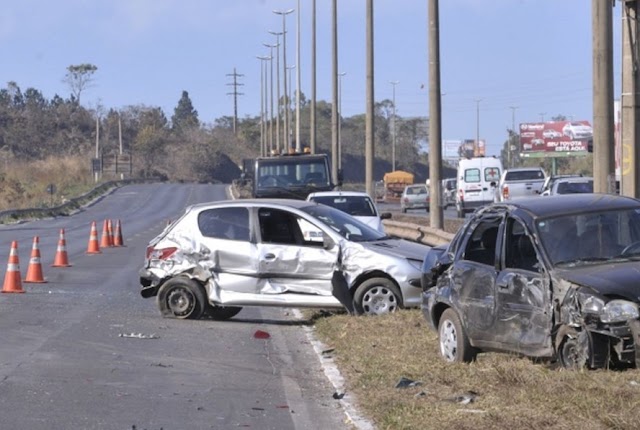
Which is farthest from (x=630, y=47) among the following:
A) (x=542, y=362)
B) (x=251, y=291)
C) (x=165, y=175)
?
(x=165, y=175)

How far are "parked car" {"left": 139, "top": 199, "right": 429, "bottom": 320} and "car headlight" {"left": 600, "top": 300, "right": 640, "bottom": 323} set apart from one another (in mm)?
5702

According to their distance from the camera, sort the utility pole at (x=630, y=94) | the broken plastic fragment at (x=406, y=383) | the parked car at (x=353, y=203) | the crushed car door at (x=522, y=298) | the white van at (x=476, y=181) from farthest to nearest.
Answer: the white van at (x=476, y=181) → the parked car at (x=353, y=203) → the utility pole at (x=630, y=94) → the broken plastic fragment at (x=406, y=383) → the crushed car door at (x=522, y=298)

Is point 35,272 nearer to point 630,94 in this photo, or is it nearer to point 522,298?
point 630,94

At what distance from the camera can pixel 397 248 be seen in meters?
15.2

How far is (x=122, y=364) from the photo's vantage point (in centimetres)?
1148

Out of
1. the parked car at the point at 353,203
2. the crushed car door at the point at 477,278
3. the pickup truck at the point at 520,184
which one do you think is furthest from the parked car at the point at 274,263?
the pickup truck at the point at 520,184

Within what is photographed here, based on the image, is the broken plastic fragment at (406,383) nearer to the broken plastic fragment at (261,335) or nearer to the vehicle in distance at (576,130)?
the broken plastic fragment at (261,335)

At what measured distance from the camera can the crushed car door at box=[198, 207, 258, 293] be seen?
15094 millimetres

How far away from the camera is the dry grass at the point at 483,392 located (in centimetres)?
783

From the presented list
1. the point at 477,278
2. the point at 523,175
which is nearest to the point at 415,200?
the point at 523,175

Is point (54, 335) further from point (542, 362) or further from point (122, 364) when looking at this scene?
point (542, 362)

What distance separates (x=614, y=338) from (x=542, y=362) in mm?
1091

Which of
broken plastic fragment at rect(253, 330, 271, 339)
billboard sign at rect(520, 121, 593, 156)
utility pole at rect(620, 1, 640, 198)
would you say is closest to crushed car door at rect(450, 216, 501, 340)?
broken plastic fragment at rect(253, 330, 271, 339)

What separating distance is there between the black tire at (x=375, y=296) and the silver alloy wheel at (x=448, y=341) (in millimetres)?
3477
